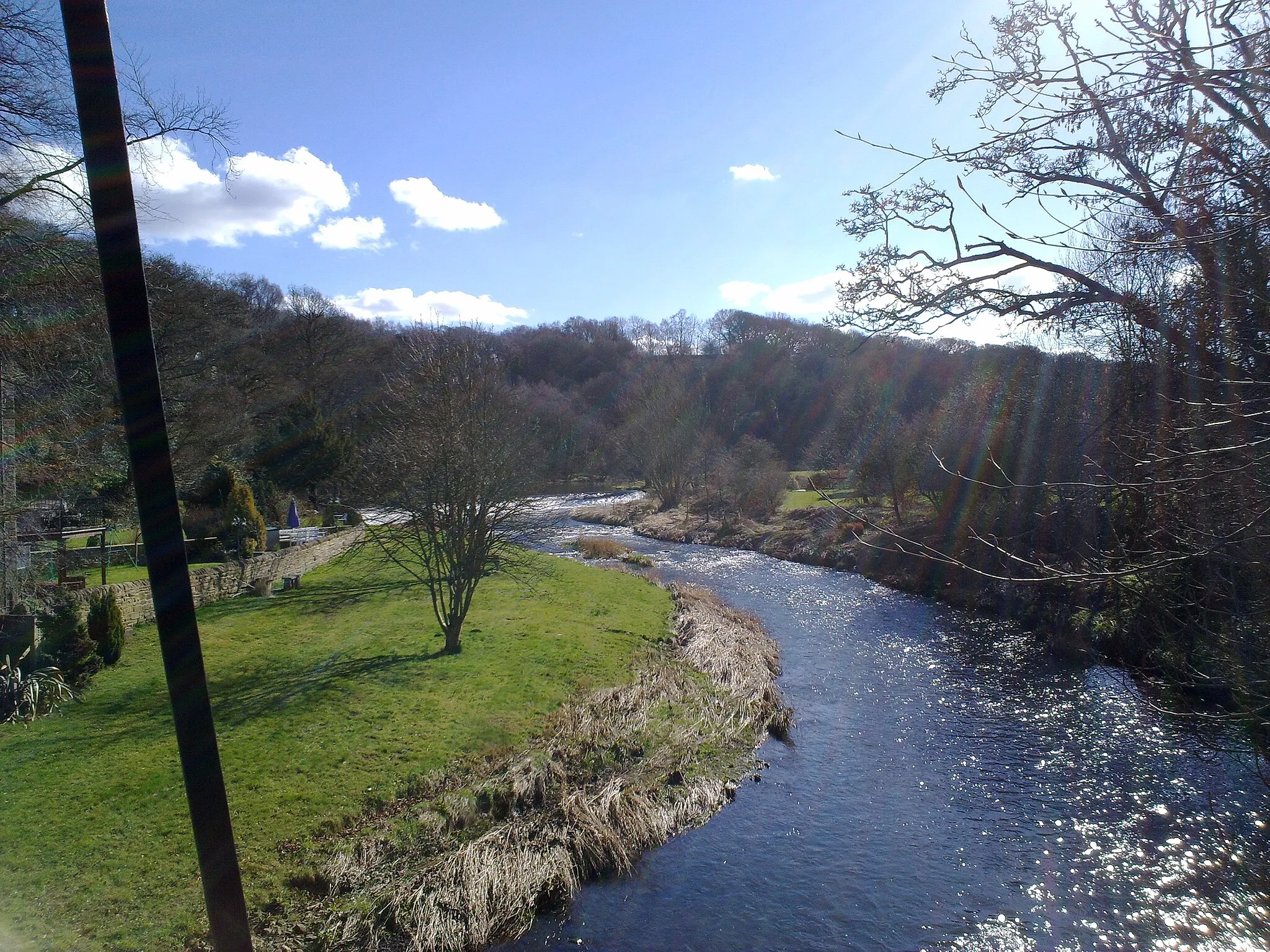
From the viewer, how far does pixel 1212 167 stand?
156 inches

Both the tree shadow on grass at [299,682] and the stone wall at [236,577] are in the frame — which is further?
the stone wall at [236,577]

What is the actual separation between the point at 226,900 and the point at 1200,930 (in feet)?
27.8

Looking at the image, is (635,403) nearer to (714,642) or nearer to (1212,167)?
(714,642)

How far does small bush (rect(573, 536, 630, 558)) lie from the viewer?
1152 inches

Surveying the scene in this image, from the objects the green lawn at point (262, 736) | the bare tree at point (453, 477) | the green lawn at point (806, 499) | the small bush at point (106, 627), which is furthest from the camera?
the green lawn at point (806, 499)

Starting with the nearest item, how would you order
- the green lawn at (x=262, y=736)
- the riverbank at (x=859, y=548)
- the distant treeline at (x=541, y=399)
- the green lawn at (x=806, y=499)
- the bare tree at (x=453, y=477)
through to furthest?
the green lawn at (x=262, y=736)
the distant treeline at (x=541, y=399)
the bare tree at (x=453, y=477)
the riverbank at (x=859, y=548)
the green lawn at (x=806, y=499)

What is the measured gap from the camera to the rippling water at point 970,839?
24.4 ft

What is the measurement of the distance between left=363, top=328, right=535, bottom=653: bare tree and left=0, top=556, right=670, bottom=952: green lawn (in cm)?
167

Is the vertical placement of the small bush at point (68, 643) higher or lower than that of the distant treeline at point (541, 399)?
lower

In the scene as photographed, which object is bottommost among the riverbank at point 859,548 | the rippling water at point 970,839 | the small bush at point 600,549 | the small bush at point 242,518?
the rippling water at point 970,839

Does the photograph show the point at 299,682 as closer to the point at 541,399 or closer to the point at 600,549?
the point at 600,549

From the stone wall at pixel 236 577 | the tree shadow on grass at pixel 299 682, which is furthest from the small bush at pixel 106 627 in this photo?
the tree shadow on grass at pixel 299 682

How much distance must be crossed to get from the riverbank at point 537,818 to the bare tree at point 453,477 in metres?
3.64

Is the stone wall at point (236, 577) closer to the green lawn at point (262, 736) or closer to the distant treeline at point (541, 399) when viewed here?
the green lawn at point (262, 736)
